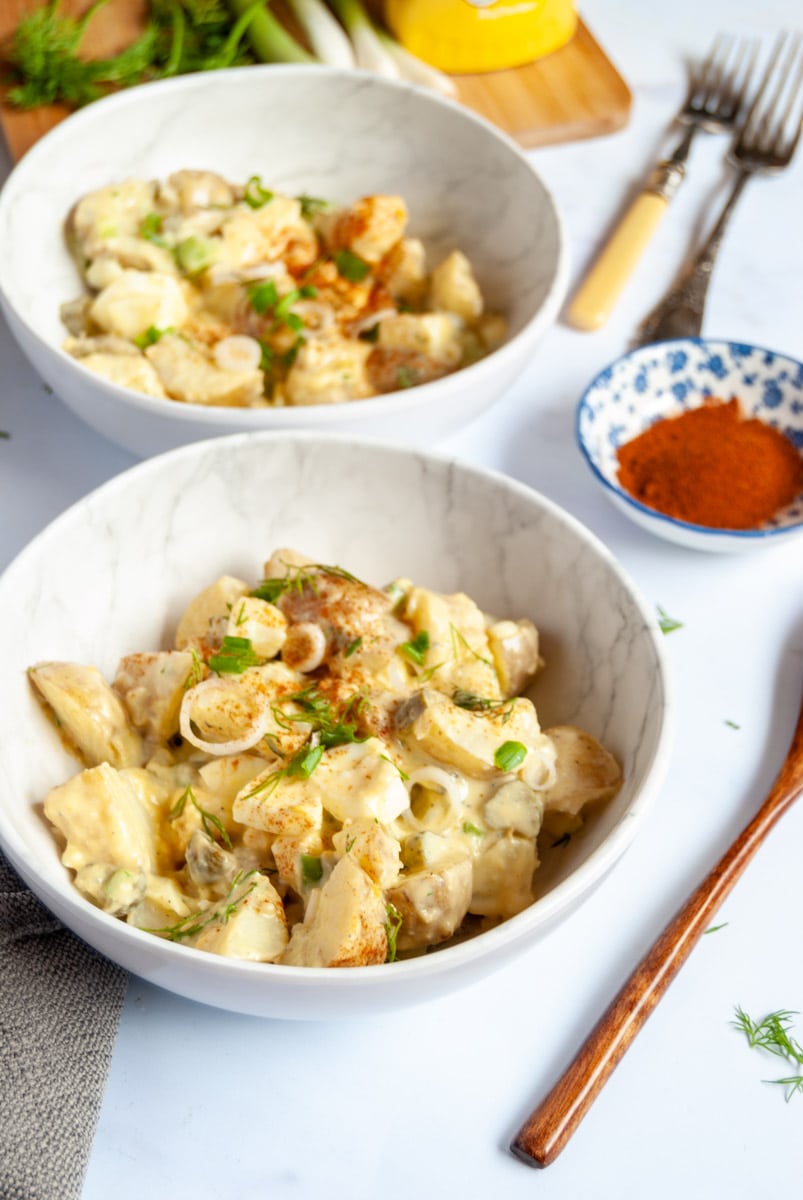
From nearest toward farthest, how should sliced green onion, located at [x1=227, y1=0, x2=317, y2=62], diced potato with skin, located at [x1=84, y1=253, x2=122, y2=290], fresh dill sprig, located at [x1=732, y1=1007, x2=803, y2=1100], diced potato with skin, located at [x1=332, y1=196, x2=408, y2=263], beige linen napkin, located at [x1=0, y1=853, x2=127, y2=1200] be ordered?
beige linen napkin, located at [x1=0, y1=853, x2=127, y2=1200] < fresh dill sprig, located at [x1=732, y1=1007, x2=803, y2=1100] < diced potato with skin, located at [x1=84, y1=253, x2=122, y2=290] < diced potato with skin, located at [x1=332, y1=196, x2=408, y2=263] < sliced green onion, located at [x1=227, y1=0, x2=317, y2=62]

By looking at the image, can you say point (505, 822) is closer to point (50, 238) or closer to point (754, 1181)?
point (754, 1181)

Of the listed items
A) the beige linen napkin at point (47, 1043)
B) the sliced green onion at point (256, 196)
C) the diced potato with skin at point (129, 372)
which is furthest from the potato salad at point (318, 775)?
the sliced green onion at point (256, 196)

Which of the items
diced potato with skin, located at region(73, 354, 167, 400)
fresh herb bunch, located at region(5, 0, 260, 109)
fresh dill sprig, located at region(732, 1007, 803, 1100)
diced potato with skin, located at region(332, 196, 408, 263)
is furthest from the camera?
fresh herb bunch, located at region(5, 0, 260, 109)

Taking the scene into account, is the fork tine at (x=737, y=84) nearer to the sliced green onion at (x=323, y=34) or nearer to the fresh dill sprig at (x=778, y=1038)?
the sliced green onion at (x=323, y=34)

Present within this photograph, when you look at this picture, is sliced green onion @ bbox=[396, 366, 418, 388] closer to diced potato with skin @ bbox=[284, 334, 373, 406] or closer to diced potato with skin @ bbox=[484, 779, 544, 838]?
diced potato with skin @ bbox=[284, 334, 373, 406]

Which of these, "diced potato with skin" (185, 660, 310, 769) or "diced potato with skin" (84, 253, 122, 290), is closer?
"diced potato with skin" (185, 660, 310, 769)

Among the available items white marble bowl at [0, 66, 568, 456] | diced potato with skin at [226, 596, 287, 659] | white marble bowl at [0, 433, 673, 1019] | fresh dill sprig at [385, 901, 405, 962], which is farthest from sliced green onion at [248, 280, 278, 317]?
fresh dill sprig at [385, 901, 405, 962]

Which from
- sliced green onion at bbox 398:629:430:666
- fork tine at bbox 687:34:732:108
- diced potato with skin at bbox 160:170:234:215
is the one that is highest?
fork tine at bbox 687:34:732:108
